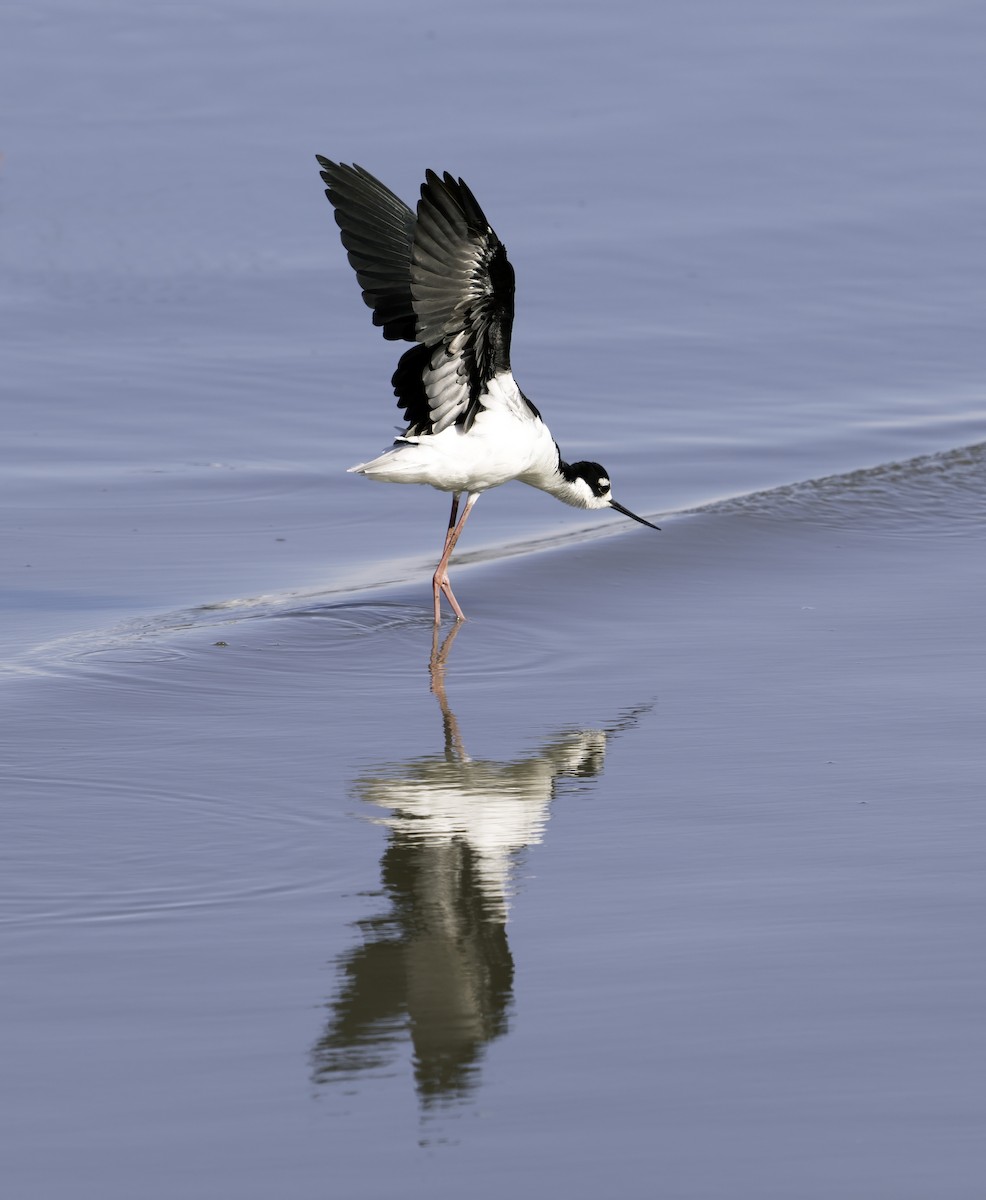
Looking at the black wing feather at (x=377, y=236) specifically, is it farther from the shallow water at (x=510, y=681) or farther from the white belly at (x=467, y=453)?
the shallow water at (x=510, y=681)

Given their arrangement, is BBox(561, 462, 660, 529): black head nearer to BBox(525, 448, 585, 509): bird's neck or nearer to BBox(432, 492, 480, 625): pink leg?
BBox(525, 448, 585, 509): bird's neck

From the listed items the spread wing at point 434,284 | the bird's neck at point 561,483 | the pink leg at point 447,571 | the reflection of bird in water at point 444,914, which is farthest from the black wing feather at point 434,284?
the reflection of bird in water at point 444,914

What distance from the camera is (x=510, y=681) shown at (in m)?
6.59

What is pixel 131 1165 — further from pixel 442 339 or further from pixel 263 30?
pixel 263 30

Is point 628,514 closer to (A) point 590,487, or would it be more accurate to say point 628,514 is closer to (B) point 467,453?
(A) point 590,487

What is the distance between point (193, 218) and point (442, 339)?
25.5ft

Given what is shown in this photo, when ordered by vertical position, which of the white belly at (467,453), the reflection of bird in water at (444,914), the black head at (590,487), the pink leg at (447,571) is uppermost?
the white belly at (467,453)

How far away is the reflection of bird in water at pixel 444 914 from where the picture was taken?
12.1 ft

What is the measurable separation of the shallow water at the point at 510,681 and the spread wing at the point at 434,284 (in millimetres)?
813

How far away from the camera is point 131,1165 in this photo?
10.7ft

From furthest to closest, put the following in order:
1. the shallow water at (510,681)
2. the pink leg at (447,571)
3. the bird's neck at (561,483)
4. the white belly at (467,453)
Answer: the bird's neck at (561,483), the white belly at (467,453), the pink leg at (447,571), the shallow water at (510,681)

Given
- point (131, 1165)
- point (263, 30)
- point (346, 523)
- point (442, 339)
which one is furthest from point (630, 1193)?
point (263, 30)

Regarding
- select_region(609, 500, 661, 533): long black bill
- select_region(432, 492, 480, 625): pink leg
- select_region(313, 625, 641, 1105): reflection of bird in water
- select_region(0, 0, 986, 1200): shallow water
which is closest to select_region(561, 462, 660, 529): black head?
select_region(609, 500, 661, 533): long black bill

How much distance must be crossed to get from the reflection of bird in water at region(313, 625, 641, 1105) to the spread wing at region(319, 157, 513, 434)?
162 centimetres
